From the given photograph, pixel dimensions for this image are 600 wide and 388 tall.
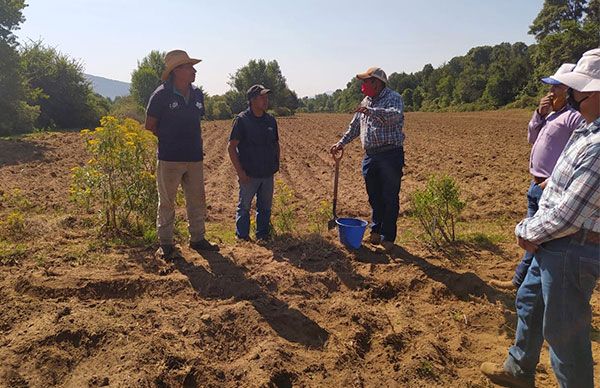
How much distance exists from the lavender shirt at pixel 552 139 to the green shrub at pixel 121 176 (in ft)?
14.1

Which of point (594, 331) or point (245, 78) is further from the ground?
point (245, 78)

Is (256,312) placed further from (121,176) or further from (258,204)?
(121,176)

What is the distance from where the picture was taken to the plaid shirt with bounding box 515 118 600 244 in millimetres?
1971

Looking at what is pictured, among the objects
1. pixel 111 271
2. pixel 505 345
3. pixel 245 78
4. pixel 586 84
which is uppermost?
pixel 245 78

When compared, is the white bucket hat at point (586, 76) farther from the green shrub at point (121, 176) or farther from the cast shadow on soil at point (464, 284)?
the green shrub at point (121, 176)

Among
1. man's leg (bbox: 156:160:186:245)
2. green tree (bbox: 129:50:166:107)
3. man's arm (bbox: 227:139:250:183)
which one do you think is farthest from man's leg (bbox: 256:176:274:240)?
green tree (bbox: 129:50:166:107)

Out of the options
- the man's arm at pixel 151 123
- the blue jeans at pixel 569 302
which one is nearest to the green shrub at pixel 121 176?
the man's arm at pixel 151 123

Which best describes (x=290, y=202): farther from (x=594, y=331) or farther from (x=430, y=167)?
(x=594, y=331)

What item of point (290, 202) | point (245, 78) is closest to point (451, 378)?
point (290, 202)

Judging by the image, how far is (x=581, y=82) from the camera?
208 centimetres

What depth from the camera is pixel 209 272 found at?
4.21 m

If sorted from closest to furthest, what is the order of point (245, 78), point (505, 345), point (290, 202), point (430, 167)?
1. point (505, 345)
2. point (290, 202)
3. point (430, 167)
4. point (245, 78)

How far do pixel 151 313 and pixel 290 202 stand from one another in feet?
17.6

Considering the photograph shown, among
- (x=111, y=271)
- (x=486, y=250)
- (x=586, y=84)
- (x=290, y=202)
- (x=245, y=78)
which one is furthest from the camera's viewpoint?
(x=245, y=78)
